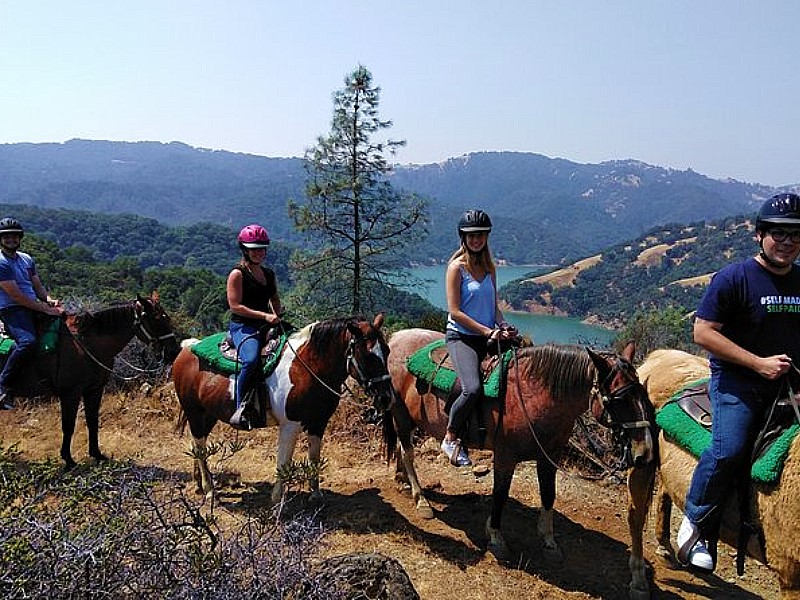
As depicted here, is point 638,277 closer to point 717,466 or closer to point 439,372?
point 439,372

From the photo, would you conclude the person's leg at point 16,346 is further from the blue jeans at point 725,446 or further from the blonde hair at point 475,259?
the blue jeans at point 725,446

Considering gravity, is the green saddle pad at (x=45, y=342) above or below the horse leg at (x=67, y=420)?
above

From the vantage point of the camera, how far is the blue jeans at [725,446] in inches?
116

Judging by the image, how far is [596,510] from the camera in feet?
17.7

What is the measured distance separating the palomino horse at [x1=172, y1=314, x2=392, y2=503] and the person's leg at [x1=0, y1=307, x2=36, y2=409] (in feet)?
6.83

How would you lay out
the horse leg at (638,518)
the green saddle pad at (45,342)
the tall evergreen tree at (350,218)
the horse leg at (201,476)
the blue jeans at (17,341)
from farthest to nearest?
1. the tall evergreen tree at (350,218)
2. the green saddle pad at (45,342)
3. the blue jeans at (17,341)
4. the horse leg at (201,476)
5. the horse leg at (638,518)

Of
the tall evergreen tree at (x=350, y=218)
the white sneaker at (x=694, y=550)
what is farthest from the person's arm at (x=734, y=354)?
the tall evergreen tree at (x=350, y=218)

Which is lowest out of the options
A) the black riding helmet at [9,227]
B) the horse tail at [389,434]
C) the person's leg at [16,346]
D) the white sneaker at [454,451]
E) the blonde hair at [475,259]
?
the horse tail at [389,434]

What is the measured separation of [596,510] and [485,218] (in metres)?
3.11

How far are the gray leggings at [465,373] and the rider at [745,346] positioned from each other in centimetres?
168

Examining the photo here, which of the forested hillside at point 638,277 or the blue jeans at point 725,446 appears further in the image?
the forested hillside at point 638,277

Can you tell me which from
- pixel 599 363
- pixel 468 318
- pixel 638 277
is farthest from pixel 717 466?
pixel 638 277

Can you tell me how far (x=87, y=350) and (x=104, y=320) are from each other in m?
A: 0.37

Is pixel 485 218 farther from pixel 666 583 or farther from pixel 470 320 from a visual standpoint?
pixel 666 583
